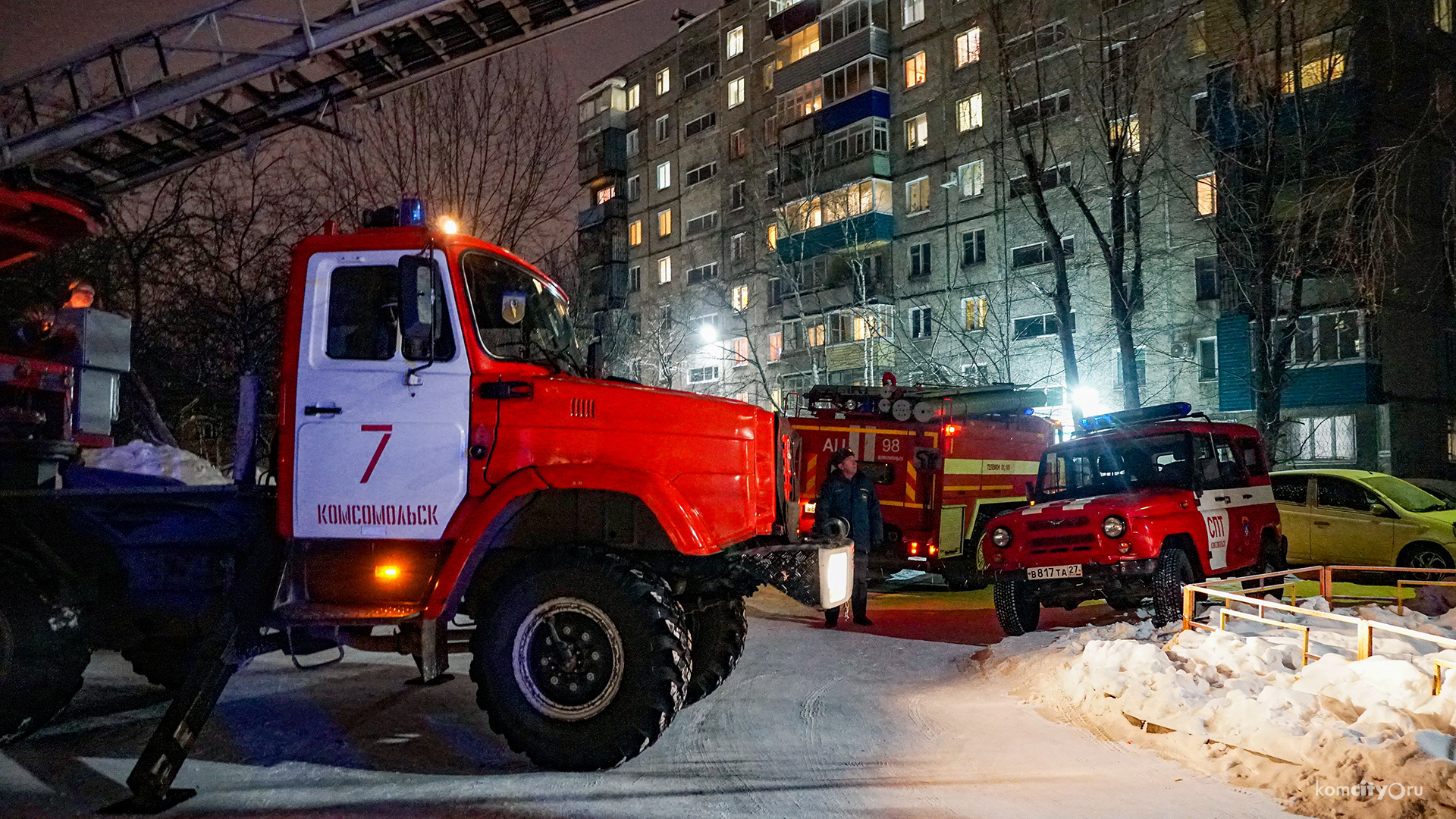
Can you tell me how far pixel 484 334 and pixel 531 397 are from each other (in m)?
0.48

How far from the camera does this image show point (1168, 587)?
916 cm

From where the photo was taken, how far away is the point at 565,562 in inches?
209

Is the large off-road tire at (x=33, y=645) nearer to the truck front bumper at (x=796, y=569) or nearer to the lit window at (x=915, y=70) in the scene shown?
the truck front bumper at (x=796, y=569)

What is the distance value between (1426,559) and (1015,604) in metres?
7.38

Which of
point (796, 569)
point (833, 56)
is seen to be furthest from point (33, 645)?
point (833, 56)

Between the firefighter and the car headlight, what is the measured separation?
2546 millimetres

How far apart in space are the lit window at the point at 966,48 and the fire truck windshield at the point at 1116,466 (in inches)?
1013

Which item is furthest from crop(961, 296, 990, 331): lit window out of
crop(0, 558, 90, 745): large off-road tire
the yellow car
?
crop(0, 558, 90, 745): large off-road tire

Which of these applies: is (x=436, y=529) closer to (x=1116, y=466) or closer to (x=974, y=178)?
(x=1116, y=466)

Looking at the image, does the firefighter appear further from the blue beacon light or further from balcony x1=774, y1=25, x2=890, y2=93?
balcony x1=774, y1=25, x2=890, y2=93

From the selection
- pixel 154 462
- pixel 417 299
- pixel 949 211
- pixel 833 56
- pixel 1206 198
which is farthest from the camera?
pixel 833 56

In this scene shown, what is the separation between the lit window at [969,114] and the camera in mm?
33375

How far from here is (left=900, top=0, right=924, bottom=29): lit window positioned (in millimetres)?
35500

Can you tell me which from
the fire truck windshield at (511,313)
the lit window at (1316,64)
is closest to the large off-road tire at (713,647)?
the fire truck windshield at (511,313)
